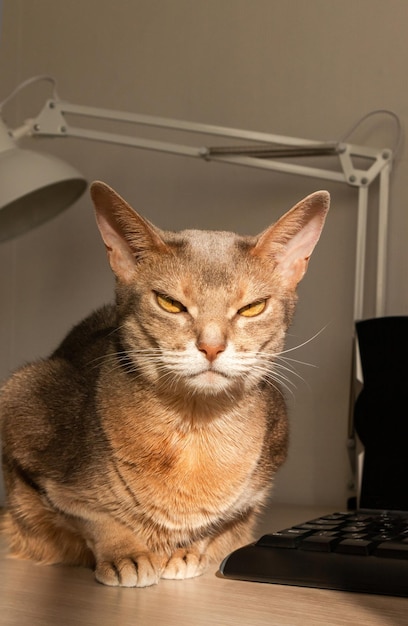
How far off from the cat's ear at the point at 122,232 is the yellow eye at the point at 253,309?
11cm

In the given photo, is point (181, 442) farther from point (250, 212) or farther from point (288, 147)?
point (250, 212)

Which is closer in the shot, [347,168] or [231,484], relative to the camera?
[231,484]

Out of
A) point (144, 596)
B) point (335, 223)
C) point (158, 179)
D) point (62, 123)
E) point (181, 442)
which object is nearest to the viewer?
point (144, 596)

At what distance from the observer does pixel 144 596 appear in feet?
2.52

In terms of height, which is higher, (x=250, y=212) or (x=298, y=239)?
(x=250, y=212)

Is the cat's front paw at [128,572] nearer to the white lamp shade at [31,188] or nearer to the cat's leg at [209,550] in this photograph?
the cat's leg at [209,550]

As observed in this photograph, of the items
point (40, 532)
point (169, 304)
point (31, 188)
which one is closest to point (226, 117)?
point (31, 188)

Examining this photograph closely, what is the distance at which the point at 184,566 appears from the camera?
33.8 inches

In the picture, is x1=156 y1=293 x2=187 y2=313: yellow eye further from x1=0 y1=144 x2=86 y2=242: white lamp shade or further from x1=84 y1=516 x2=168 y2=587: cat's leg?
x1=0 y1=144 x2=86 y2=242: white lamp shade

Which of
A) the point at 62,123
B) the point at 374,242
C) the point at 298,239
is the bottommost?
the point at 298,239

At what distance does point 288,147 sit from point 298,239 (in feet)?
1.39

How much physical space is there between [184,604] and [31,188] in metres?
0.61

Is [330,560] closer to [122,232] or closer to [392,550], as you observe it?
[392,550]

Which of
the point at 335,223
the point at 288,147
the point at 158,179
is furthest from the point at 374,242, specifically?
the point at 158,179
